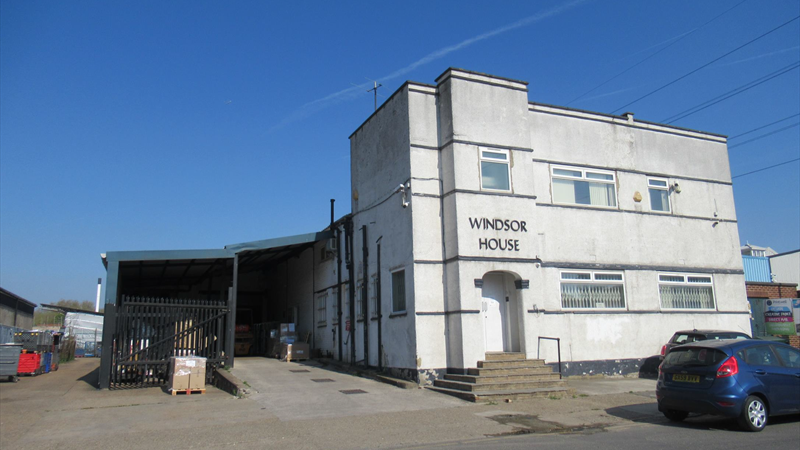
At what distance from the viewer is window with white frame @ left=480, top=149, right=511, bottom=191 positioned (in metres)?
15.1

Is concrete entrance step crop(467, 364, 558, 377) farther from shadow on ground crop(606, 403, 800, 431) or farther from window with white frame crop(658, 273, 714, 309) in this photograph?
window with white frame crop(658, 273, 714, 309)

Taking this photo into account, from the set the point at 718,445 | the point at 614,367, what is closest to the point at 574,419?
the point at 718,445

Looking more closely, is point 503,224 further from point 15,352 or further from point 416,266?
point 15,352

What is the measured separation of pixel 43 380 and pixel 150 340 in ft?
25.1

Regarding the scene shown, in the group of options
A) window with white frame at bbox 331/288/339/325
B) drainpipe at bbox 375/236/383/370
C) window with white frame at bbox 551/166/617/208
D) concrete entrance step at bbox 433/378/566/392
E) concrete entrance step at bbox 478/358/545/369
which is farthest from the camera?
window with white frame at bbox 331/288/339/325

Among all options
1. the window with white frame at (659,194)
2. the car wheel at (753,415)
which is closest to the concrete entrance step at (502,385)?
the car wheel at (753,415)

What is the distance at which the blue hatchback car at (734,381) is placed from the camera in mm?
8938

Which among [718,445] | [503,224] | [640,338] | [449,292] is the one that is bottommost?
[718,445]

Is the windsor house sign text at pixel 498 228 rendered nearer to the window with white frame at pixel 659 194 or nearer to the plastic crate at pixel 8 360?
the window with white frame at pixel 659 194

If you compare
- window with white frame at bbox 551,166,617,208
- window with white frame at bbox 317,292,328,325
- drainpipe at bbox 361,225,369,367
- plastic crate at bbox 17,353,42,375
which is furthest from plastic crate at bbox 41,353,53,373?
window with white frame at bbox 551,166,617,208

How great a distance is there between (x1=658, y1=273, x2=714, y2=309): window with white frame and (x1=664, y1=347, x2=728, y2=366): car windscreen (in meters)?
7.78

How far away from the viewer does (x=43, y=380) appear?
19672mm

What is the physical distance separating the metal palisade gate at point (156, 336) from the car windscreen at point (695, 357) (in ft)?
37.3

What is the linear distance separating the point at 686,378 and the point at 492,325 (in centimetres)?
577
